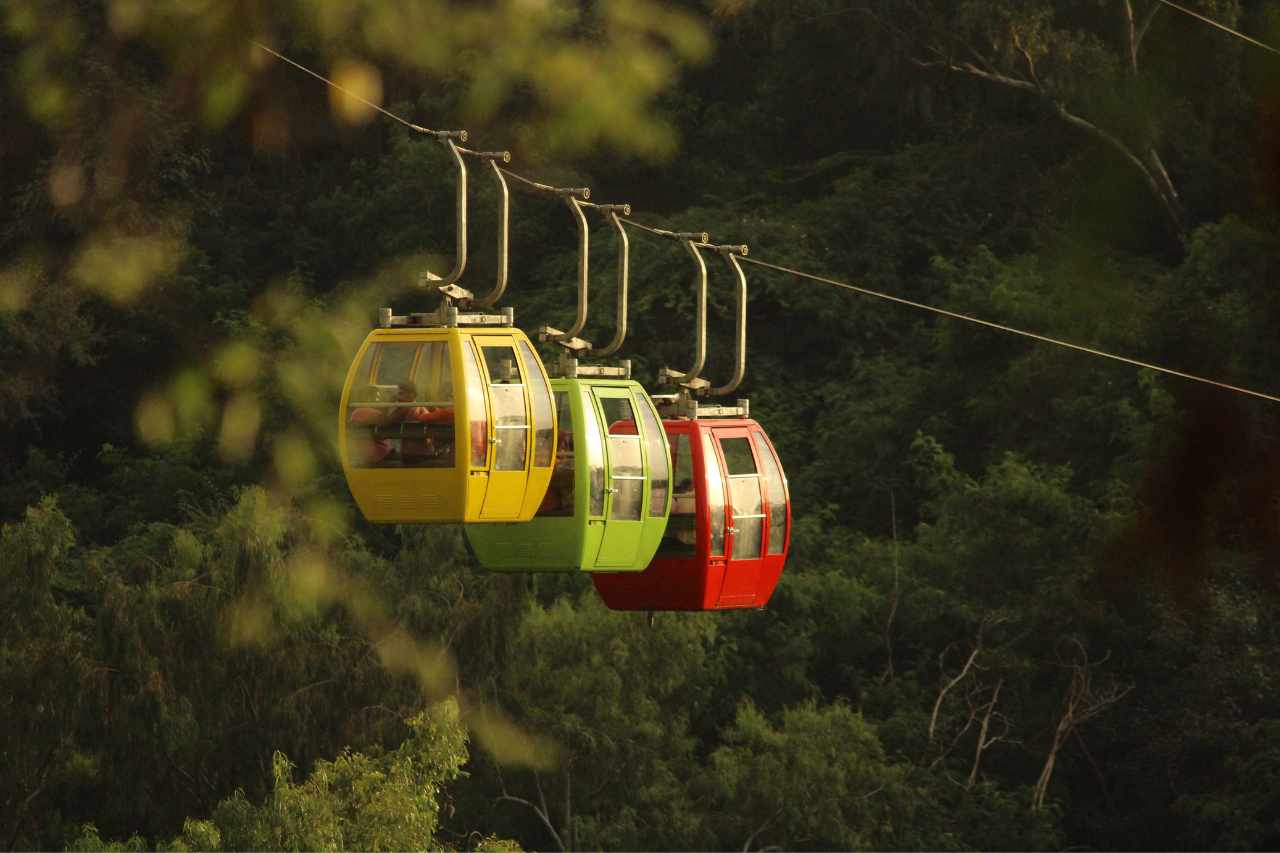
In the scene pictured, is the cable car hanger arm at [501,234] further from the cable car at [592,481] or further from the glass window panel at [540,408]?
the cable car at [592,481]

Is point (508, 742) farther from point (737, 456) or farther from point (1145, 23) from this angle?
point (737, 456)

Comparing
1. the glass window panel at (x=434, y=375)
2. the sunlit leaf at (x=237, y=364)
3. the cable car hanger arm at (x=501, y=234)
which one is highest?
the cable car hanger arm at (x=501, y=234)

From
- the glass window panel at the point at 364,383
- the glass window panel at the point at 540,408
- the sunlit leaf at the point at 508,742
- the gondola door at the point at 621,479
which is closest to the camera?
the glass window panel at the point at 364,383

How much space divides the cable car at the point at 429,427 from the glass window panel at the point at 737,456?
7.70 feet

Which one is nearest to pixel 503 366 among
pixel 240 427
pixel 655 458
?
pixel 655 458

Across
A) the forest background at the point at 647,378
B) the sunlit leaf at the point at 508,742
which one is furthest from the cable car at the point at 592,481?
the sunlit leaf at the point at 508,742

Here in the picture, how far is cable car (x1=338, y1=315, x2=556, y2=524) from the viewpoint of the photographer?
14461 mm

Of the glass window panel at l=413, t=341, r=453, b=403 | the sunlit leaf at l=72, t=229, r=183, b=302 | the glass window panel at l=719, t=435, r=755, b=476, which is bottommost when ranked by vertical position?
the sunlit leaf at l=72, t=229, r=183, b=302

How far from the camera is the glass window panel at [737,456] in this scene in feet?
55.5

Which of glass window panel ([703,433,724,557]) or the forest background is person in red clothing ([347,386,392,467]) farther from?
the forest background

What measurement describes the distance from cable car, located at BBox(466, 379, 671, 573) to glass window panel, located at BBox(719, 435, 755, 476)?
80 cm

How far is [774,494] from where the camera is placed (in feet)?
56.6

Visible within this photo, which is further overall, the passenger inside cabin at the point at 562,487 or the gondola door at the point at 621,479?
the gondola door at the point at 621,479

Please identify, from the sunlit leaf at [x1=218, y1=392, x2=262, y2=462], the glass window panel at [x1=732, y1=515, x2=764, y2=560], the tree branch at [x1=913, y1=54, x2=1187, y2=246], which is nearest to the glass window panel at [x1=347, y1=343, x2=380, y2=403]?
the glass window panel at [x1=732, y1=515, x2=764, y2=560]
